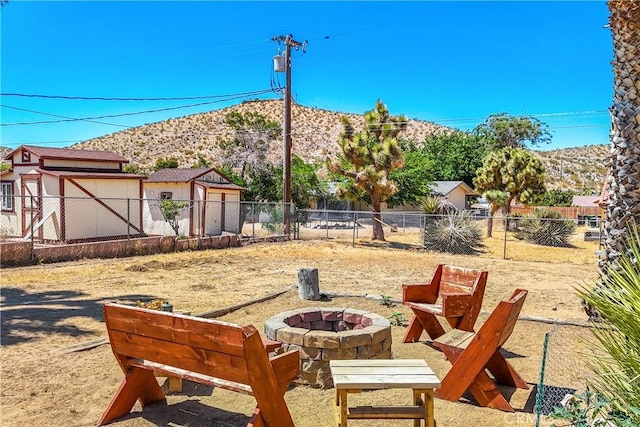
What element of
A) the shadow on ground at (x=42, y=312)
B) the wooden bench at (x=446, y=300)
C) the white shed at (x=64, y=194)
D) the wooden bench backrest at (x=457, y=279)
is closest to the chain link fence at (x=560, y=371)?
the wooden bench at (x=446, y=300)

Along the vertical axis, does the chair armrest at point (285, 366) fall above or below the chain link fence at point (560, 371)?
above

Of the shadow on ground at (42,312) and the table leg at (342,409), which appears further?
the shadow on ground at (42,312)

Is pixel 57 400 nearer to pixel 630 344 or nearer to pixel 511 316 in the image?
pixel 511 316

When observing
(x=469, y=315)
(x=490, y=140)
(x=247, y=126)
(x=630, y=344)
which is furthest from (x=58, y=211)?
(x=490, y=140)

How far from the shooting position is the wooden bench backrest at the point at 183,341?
3.14m

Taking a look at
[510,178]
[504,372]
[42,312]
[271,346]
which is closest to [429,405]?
[271,346]

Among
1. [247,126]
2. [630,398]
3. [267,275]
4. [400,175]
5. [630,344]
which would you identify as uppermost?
[247,126]

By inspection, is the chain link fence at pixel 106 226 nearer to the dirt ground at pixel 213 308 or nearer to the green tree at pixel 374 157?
the dirt ground at pixel 213 308

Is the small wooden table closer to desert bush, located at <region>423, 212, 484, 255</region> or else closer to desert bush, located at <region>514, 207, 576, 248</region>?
desert bush, located at <region>423, 212, 484, 255</region>

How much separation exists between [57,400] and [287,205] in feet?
59.1

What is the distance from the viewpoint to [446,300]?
18.1ft

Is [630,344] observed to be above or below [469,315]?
above

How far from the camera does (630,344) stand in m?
Answer: 2.73

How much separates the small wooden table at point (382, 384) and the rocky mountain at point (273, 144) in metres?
45.8
